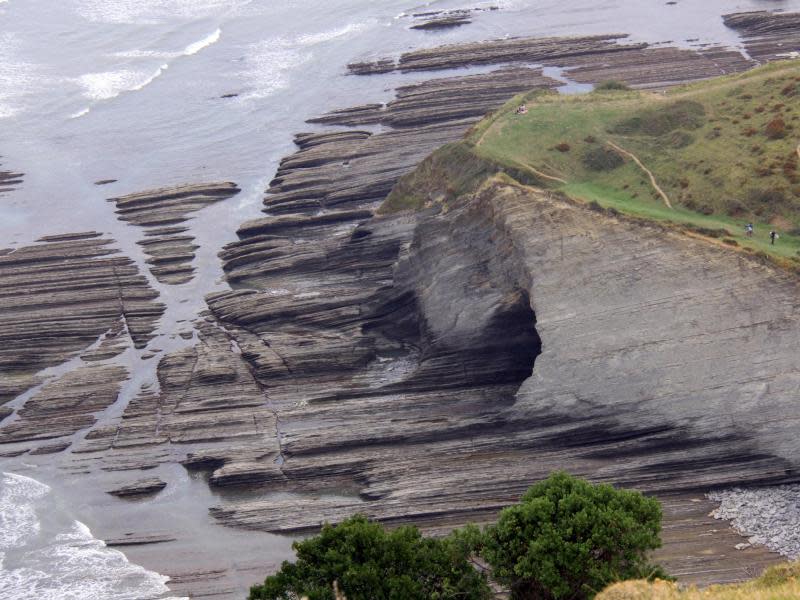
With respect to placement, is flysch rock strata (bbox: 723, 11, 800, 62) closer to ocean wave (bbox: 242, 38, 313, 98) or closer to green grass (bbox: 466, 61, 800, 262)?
green grass (bbox: 466, 61, 800, 262)

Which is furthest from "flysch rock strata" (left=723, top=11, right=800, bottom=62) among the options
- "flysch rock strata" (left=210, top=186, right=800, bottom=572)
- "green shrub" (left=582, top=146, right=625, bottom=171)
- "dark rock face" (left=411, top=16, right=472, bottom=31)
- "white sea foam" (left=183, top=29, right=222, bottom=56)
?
"flysch rock strata" (left=210, top=186, right=800, bottom=572)

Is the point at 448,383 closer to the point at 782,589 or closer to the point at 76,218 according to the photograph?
the point at 782,589

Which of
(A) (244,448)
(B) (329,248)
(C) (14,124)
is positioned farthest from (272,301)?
(C) (14,124)

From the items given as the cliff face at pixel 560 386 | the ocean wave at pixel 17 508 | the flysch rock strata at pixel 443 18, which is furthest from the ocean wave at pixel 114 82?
the ocean wave at pixel 17 508

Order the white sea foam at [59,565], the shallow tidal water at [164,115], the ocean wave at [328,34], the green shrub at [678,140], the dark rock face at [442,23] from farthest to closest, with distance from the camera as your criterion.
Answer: the ocean wave at [328,34] → the dark rock face at [442,23] → the green shrub at [678,140] → the shallow tidal water at [164,115] → the white sea foam at [59,565]

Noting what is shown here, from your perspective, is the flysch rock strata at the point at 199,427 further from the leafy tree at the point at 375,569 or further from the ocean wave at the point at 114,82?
the ocean wave at the point at 114,82

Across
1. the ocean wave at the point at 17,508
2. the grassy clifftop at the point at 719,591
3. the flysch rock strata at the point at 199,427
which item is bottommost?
the ocean wave at the point at 17,508
